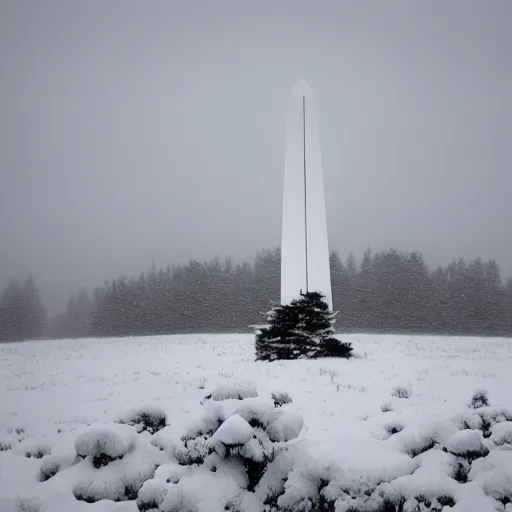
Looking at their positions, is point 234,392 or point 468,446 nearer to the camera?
point 468,446

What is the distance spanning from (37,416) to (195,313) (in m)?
Answer: 34.5

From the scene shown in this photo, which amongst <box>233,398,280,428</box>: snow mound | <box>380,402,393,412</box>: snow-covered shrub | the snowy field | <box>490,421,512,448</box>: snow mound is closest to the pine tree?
the snowy field

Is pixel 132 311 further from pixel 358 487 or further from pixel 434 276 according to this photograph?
pixel 358 487

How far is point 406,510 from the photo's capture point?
2.71 m

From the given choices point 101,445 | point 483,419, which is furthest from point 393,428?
point 101,445

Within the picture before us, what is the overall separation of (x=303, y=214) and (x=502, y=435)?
41.9 ft

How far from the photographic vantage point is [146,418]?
4.02 m

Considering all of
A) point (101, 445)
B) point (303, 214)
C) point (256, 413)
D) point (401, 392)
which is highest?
point (303, 214)

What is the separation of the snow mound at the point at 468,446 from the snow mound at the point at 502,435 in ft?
1.30

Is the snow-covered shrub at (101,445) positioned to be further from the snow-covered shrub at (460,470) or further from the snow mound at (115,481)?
the snow-covered shrub at (460,470)

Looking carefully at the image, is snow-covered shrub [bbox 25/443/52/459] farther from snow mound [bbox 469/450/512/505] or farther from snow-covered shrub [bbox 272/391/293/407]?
snow mound [bbox 469/450/512/505]

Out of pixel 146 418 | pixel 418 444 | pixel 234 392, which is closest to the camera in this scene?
pixel 418 444

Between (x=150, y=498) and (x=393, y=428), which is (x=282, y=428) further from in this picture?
(x=393, y=428)

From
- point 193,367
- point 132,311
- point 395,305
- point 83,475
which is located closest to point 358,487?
point 83,475
